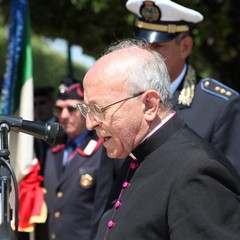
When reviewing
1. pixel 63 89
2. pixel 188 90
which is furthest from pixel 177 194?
pixel 63 89

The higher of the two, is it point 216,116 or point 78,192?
point 216,116

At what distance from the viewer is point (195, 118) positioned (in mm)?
3350

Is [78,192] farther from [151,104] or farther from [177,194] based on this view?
[177,194]

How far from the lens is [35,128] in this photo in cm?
230

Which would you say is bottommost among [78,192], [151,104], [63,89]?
[78,192]

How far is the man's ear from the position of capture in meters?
2.19

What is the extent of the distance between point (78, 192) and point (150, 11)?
1.30 metres

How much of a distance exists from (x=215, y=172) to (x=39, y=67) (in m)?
12.5

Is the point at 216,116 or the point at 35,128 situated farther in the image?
the point at 216,116

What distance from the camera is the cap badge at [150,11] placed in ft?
11.5

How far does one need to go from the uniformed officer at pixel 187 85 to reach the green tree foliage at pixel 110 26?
6.96 feet

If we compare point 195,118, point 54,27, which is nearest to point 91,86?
point 195,118

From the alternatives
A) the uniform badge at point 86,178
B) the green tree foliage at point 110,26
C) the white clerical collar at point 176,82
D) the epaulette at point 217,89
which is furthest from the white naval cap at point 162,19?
the green tree foliage at point 110,26

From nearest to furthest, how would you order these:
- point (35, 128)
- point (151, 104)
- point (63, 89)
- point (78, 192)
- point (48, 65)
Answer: point (151, 104)
point (35, 128)
point (78, 192)
point (63, 89)
point (48, 65)
